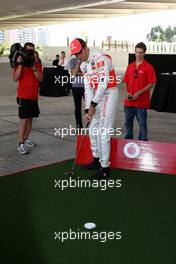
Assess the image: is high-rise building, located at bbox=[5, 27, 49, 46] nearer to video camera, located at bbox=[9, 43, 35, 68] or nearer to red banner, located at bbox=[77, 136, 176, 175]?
video camera, located at bbox=[9, 43, 35, 68]

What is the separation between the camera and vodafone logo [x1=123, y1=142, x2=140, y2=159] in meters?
5.23

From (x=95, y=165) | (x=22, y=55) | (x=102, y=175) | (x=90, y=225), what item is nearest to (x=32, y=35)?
(x=22, y=55)

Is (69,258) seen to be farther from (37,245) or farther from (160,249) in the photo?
(160,249)

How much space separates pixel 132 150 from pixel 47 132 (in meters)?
2.95

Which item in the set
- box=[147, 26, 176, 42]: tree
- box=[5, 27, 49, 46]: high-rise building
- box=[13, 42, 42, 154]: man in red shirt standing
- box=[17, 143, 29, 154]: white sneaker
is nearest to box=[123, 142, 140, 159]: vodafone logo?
box=[13, 42, 42, 154]: man in red shirt standing

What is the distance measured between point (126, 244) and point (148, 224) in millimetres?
457

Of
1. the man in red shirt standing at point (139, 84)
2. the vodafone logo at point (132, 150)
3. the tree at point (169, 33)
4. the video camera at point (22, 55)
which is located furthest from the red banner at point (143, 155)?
the tree at point (169, 33)

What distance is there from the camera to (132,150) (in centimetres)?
523

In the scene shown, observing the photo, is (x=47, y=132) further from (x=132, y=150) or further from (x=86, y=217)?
(x=86, y=217)

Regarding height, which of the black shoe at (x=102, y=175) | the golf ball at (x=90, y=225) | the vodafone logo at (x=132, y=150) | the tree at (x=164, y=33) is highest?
the tree at (x=164, y=33)

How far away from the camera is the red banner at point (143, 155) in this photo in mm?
5125

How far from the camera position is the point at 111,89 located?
4707 millimetres

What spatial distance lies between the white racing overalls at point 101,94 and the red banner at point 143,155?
437mm

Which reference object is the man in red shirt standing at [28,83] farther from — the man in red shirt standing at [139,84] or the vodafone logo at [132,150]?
the vodafone logo at [132,150]
